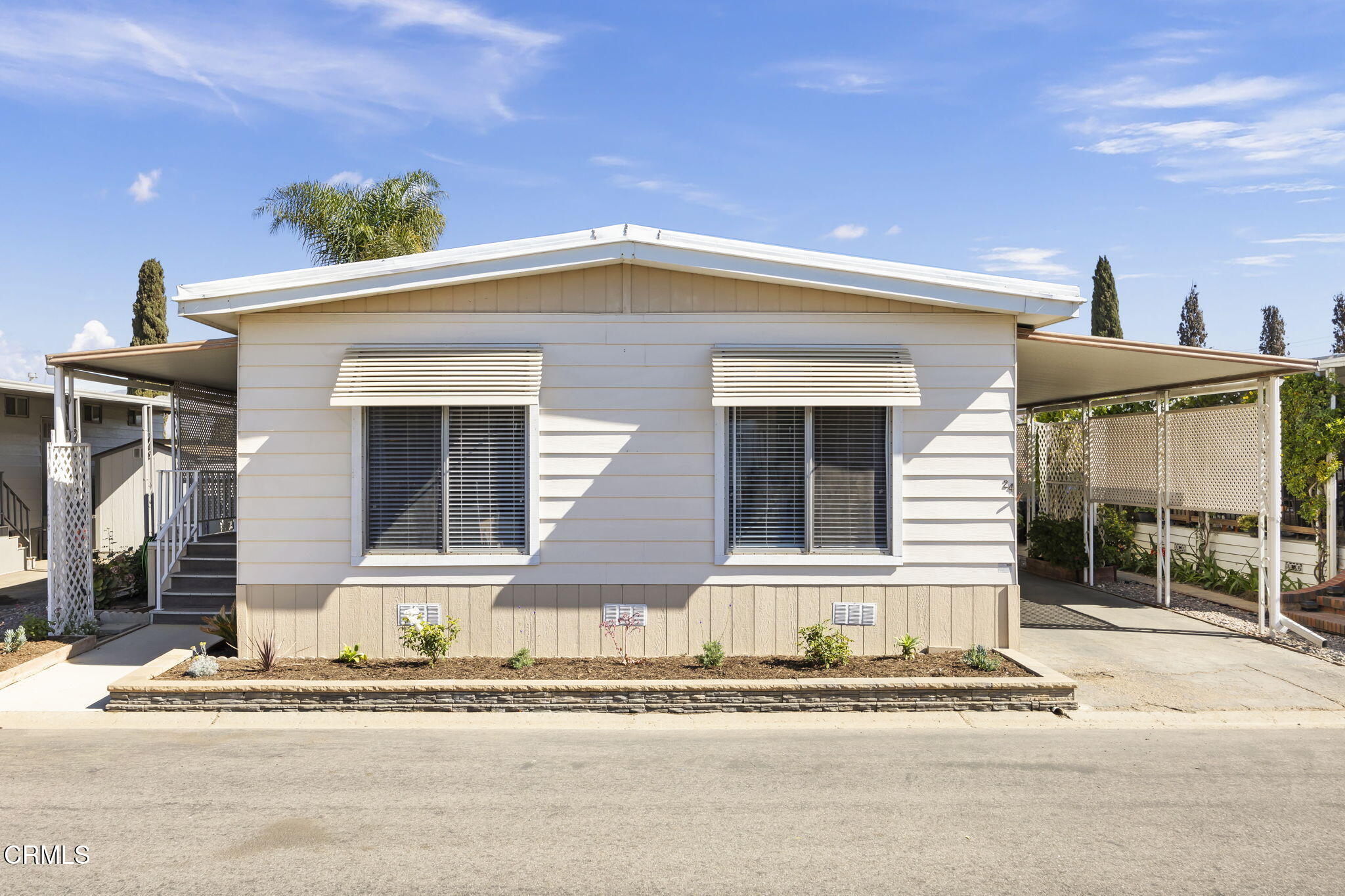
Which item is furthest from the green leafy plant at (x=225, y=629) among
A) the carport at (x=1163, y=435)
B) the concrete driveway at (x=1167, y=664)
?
the carport at (x=1163, y=435)

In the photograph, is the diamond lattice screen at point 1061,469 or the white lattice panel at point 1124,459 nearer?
the white lattice panel at point 1124,459

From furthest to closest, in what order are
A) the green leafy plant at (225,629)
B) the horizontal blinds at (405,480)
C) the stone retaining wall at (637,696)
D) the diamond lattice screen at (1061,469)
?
the diamond lattice screen at (1061,469) < the green leafy plant at (225,629) < the horizontal blinds at (405,480) < the stone retaining wall at (637,696)

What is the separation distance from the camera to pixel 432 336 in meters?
6.98

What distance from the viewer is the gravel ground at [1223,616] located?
7.83 m

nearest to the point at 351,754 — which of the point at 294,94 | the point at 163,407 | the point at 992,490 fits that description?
the point at 992,490

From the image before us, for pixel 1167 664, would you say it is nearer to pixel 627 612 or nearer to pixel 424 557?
pixel 627 612

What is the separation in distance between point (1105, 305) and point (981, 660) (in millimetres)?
27287

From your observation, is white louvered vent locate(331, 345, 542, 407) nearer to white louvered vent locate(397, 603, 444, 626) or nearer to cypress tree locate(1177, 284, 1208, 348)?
white louvered vent locate(397, 603, 444, 626)

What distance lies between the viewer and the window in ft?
23.0

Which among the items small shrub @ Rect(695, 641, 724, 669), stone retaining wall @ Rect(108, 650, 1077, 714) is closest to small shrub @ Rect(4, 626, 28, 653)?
stone retaining wall @ Rect(108, 650, 1077, 714)

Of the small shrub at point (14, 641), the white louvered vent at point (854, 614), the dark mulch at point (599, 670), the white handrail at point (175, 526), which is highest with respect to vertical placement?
the white handrail at point (175, 526)

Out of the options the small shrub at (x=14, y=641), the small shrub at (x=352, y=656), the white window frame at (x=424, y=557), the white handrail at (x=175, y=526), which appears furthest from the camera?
the white handrail at (x=175, y=526)

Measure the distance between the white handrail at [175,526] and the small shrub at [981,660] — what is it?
7.98 meters

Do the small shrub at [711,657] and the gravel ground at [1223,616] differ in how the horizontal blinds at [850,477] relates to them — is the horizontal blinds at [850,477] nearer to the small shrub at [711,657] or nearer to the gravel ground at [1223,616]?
the small shrub at [711,657]
